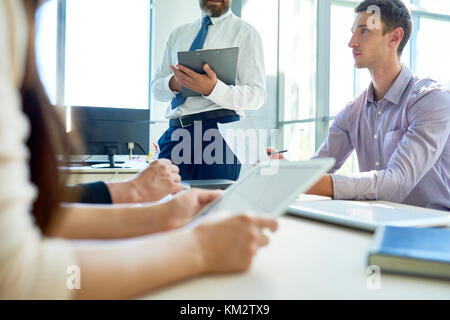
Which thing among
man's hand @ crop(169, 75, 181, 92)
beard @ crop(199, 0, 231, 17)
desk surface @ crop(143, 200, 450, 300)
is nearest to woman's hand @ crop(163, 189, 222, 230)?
desk surface @ crop(143, 200, 450, 300)

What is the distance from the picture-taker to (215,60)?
71.4 inches

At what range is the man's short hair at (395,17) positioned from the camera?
1.81 meters

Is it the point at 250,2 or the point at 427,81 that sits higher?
→ the point at 250,2

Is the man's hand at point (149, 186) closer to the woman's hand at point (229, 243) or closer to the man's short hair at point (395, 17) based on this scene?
the woman's hand at point (229, 243)

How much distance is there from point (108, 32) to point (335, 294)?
4.98 meters

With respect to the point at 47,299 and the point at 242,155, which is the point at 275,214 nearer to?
the point at 47,299

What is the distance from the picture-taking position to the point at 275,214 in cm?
50

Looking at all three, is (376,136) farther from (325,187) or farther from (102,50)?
(102,50)

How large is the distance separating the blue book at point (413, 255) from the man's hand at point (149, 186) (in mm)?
596

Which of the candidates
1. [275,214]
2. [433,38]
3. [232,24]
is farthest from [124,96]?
[275,214]

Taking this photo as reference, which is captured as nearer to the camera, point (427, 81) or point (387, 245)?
point (387, 245)

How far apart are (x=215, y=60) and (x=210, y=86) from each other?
128 mm

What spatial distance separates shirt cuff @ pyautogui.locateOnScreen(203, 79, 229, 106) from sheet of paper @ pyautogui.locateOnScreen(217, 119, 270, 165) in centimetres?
48

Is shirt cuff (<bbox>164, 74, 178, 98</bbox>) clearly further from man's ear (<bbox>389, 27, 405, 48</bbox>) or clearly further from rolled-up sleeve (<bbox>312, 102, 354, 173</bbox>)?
man's ear (<bbox>389, 27, 405, 48</bbox>)
